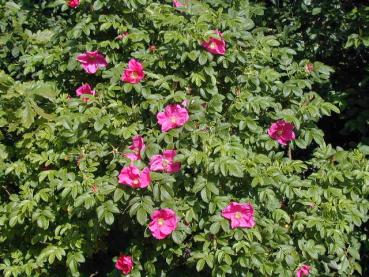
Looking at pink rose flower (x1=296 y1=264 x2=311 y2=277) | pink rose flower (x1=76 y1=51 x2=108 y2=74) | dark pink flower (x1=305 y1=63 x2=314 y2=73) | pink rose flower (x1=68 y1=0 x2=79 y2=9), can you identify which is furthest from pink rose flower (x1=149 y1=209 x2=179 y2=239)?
pink rose flower (x1=68 y1=0 x2=79 y2=9)

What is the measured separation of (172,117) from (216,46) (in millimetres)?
379

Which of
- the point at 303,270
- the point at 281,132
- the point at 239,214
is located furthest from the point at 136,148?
the point at 303,270

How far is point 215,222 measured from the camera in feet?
7.20

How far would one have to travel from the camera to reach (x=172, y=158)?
7.36 feet

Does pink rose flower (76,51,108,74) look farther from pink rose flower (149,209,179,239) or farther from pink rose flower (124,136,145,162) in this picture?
pink rose flower (149,209,179,239)

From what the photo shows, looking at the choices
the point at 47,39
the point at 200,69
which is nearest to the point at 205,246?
the point at 200,69

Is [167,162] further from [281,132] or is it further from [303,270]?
[303,270]

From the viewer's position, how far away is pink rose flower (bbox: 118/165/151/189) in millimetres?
A: 2156

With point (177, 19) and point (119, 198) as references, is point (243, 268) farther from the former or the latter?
point (177, 19)

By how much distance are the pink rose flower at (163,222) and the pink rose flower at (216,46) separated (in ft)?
2.37

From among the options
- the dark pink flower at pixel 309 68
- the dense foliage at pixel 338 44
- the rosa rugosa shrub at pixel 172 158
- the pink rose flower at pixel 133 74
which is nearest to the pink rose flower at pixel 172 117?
the rosa rugosa shrub at pixel 172 158

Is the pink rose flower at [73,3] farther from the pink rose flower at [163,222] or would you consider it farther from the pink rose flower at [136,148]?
the pink rose flower at [163,222]

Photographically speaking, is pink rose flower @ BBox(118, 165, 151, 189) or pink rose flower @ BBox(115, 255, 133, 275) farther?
pink rose flower @ BBox(115, 255, 133, 275)

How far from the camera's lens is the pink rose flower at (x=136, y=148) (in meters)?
2.27
